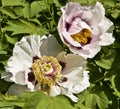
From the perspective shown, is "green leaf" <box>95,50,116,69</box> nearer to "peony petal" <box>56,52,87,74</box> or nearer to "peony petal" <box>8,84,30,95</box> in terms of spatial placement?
"peony petal" <box>56,52,87,74</box>

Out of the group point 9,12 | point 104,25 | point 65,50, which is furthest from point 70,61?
point 9,12

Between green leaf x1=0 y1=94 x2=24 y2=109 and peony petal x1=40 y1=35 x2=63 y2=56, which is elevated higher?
peony petal x1=40 y1=35 x2=63 y2=56

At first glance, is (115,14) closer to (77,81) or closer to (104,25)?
(104,25)

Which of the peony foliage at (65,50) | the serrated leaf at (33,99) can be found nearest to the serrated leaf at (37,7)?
the peony foliage at (65,50)

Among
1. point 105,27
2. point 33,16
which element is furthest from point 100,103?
point 33,16

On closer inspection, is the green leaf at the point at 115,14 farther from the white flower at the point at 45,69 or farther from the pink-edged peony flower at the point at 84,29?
the white flower at the point at 45,69

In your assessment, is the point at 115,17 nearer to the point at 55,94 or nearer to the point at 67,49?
the point at 67,49

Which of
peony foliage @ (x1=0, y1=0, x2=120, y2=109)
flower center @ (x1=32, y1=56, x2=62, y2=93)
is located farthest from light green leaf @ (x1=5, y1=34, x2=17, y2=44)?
flower center @ (x1=32, y1=56, x2=62, y2=93)
